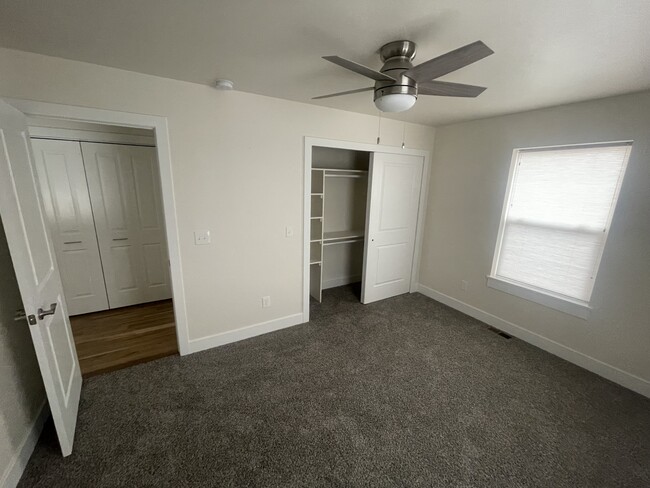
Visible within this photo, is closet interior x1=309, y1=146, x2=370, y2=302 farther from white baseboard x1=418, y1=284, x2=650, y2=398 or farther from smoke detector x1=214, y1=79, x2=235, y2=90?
white baseboard x1=418, y1=284, x2=650, y2=398

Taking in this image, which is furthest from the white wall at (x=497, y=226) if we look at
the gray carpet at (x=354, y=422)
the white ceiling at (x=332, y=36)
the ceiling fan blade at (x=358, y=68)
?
the ceiling fan blade at (x=358, y=68)

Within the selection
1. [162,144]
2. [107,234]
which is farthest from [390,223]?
[107,234]

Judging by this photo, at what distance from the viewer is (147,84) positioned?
1923 mm

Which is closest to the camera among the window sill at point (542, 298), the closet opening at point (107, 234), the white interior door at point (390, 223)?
the window sill at point (542, 298)

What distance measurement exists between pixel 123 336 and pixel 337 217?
9.62 feet

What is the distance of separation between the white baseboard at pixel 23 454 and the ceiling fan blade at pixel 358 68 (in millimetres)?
2570

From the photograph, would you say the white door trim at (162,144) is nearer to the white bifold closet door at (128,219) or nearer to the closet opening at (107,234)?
the closet opening at (107,234)

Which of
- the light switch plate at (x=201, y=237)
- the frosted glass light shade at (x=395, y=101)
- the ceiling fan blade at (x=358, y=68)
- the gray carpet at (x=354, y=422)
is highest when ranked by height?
the ceiling fan blade at (x=358, y=68)

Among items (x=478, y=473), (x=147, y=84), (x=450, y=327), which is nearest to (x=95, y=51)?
(x=147, y=84)

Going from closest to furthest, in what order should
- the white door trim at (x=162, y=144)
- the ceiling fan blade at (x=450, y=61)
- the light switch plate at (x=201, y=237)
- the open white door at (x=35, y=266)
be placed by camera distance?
the ceiling fan blade at (x=450, y=61) < the open white door at (x=35, y=266) < the white door trim at (x=162, y=144) < the light switch plate at (x=201, y=237)

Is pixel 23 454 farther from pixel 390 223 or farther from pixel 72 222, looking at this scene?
pixel 390 223

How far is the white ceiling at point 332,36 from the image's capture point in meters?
1.12

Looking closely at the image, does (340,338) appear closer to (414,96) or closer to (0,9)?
(414,96)

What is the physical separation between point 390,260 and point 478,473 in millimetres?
2429
